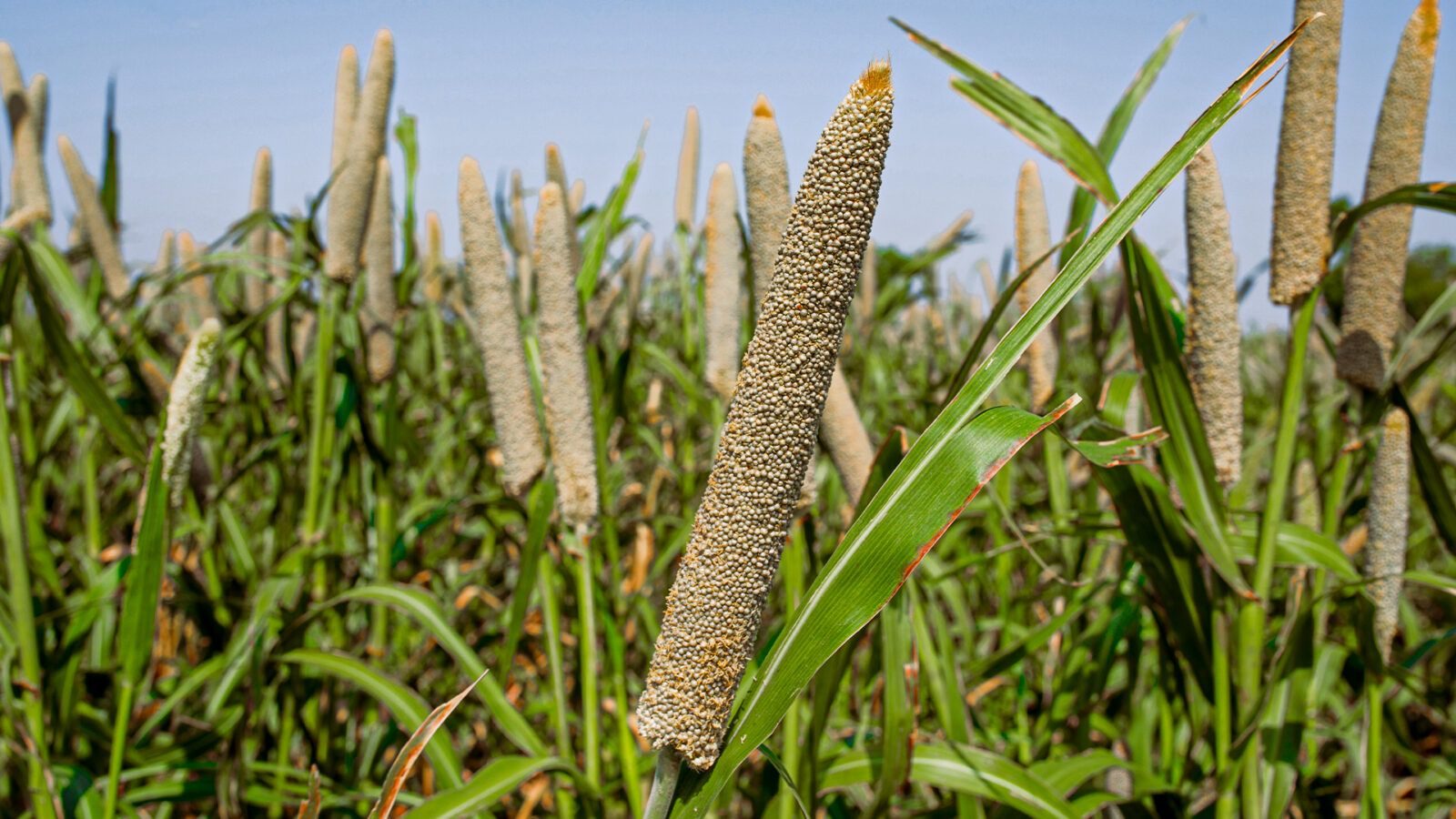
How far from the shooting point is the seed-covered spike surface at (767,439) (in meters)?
0.77

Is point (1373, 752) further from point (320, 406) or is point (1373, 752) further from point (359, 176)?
point (359, 176)

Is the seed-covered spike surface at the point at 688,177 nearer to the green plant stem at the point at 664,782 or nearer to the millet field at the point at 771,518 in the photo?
the millet field at the point at 771,518

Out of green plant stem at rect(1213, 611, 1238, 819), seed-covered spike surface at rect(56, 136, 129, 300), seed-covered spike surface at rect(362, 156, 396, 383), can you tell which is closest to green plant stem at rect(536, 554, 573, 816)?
seed-covered spike surface at rect(362, 156, 396, 383)

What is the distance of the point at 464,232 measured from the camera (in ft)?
5.54

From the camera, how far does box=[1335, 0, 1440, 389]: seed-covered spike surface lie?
5.22 feet

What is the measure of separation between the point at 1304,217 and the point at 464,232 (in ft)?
4.32

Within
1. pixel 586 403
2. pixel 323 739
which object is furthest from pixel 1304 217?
pixel 323 739

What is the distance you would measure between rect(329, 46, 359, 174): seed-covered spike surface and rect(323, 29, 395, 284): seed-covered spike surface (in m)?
0.10

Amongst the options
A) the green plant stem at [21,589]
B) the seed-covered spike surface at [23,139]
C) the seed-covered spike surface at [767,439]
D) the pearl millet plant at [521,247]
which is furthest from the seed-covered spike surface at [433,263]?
the seed-covered spike surface at [767,439]

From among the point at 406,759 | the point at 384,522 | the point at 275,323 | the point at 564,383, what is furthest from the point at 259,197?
the point at 406,759

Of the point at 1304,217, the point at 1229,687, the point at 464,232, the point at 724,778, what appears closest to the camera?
the point at 724,778

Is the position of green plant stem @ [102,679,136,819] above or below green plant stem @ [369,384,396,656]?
below

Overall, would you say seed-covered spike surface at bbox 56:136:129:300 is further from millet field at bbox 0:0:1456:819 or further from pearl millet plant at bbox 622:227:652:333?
pearl millet plant at bbox 622:227:652:333

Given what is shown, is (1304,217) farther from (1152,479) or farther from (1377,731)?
(1377,731)
